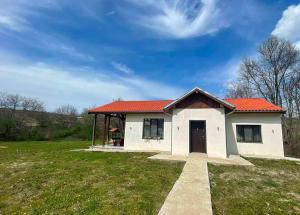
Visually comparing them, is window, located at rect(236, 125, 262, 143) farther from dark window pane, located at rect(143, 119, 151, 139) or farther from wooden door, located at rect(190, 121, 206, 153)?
dark window pane, located at rect(143, 119, 151, 139)

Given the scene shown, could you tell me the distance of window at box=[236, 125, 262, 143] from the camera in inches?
516

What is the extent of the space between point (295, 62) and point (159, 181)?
22910 millimetres

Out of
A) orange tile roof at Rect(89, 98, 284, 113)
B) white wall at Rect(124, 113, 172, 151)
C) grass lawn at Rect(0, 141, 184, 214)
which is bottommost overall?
grass lawn at Rect(0, 141, 184, 214)

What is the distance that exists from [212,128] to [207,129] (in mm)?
316

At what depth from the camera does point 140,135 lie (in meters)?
15.1

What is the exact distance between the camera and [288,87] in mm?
21500

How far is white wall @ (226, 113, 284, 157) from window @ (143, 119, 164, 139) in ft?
16.6

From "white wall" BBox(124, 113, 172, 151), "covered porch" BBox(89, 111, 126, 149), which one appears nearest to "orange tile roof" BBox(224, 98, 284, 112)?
"white wall" BBox(124, 113, 172, 151)

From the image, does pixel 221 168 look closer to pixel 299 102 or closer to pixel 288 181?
pixel 288 181

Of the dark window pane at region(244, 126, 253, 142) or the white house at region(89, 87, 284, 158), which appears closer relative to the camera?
the white house at region(89, 87, 284, 158)

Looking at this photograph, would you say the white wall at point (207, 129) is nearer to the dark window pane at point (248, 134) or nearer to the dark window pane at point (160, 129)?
the dark window pane at point (160, 129)

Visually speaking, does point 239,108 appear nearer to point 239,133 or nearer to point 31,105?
point 239,133

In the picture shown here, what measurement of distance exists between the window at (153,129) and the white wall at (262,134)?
5.05 m

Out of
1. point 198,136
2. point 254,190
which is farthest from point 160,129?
point 254,190
